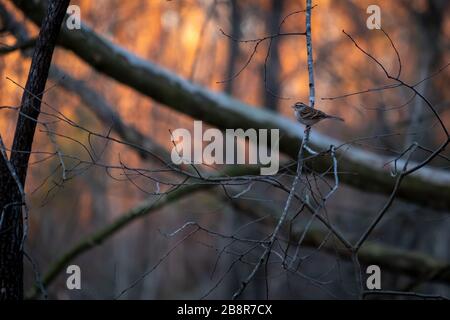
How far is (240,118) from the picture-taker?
6.39 m

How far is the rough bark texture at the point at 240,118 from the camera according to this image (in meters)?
6.01

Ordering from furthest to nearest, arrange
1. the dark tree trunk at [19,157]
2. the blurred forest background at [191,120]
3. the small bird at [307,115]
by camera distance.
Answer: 1. the blurred forest background at [191,120]
2. the small bird at [307,115]
3. the dark tree trunk at [19,157]

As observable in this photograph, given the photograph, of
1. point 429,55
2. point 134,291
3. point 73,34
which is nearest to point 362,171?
point 73,34

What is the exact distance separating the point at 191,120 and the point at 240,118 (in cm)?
665

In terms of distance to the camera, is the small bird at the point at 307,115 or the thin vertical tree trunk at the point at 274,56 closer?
the small bird at the point at 307,115

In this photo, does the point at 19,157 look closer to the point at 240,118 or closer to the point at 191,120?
the point at 240,118

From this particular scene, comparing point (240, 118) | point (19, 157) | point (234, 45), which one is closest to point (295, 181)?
point (19, 157)

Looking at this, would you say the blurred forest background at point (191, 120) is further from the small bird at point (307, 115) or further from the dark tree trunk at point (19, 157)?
the dark tree trunk at point (19, 157)

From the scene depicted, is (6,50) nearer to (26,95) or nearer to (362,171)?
(26,95)

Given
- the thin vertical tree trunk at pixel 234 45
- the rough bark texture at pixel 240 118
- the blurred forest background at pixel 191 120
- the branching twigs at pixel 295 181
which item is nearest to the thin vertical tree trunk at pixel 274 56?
the blurred forest background at pixel 191 120

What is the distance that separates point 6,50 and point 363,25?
29.1 ft

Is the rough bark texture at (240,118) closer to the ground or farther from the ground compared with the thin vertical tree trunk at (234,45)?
closer to the ground

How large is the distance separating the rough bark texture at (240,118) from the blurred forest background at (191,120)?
2661 mm

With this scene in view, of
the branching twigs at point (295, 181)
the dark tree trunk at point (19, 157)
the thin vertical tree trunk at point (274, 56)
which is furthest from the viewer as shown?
the thin vertical tree trunk at point (274, 56)
